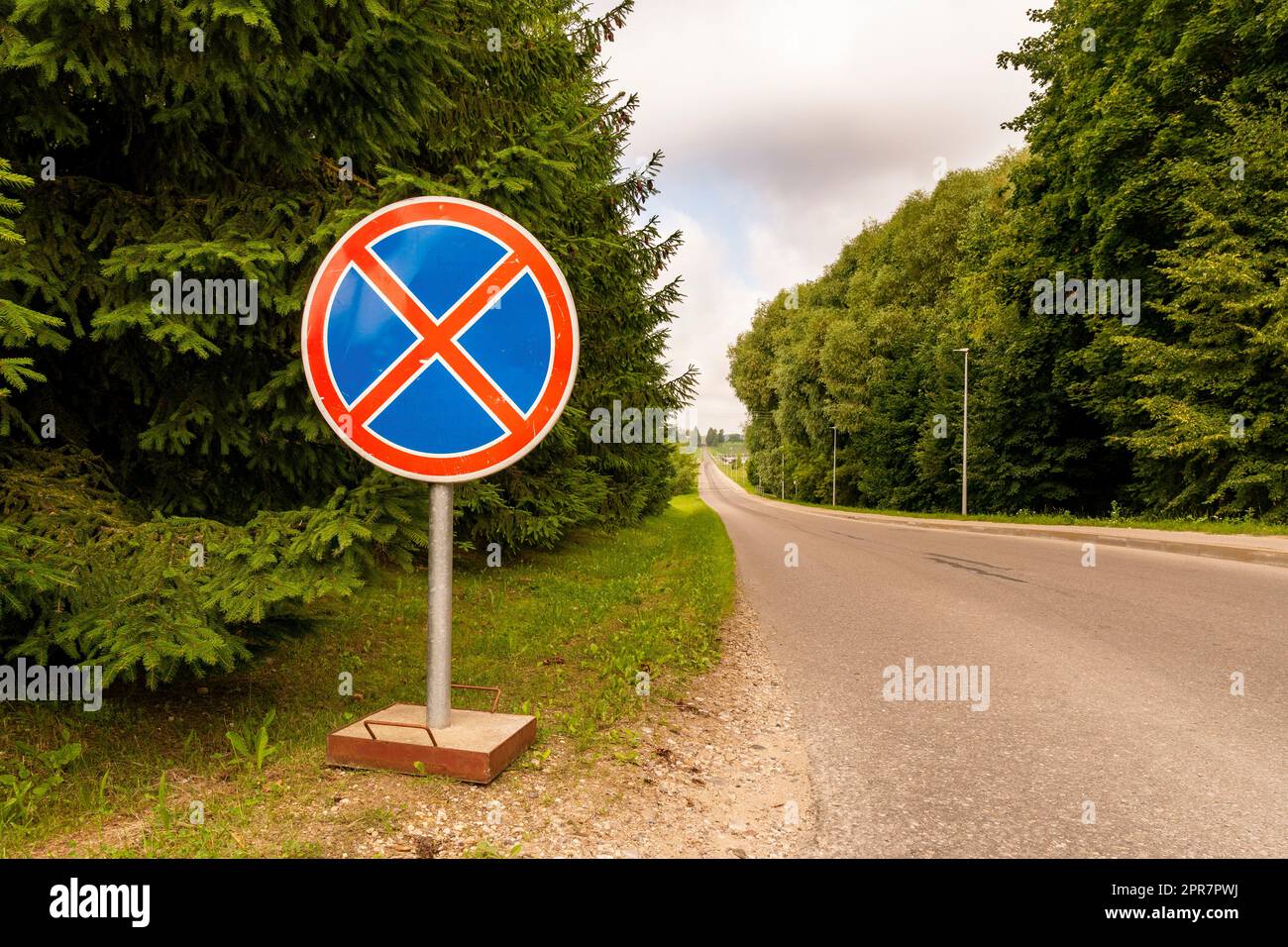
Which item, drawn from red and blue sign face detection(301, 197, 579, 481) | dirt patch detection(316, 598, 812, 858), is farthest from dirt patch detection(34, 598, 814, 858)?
red and blue sign face detection(301, 197, 579, 481)

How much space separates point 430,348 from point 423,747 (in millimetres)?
1508

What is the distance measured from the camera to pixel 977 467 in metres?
33.4

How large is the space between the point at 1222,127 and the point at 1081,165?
3170 mm

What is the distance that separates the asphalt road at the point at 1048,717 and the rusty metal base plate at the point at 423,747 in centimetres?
129

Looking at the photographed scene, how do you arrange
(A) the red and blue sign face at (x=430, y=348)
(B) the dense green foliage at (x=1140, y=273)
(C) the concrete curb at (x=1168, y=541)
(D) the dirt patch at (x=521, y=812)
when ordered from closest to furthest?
(D) the dirt patch at (x=521, y=812) < (A) the red and blue sign face at (x=430, y=348) < (C) the concrete curb at (x=1168, y=541) < (B) the dense green foliage at (x=1140, y=273)

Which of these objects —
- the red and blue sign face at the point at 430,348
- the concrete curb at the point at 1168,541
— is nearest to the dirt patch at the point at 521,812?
the red and blue sign face at the point at 430,348

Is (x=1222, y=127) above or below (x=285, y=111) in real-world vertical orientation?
above

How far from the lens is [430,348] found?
8.94 ft

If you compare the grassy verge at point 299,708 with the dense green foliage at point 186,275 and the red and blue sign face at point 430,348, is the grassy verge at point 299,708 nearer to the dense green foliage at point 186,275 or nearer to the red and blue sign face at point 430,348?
the dense green foliage at point 186,275

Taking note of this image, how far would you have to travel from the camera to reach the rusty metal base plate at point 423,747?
9.23ft

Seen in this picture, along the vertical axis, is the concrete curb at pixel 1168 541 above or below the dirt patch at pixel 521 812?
below

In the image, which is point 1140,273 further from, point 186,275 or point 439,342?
point 186,275

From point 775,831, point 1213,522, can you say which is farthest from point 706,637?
point 1213,522

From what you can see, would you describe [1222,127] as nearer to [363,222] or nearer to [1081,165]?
[1081,165]
